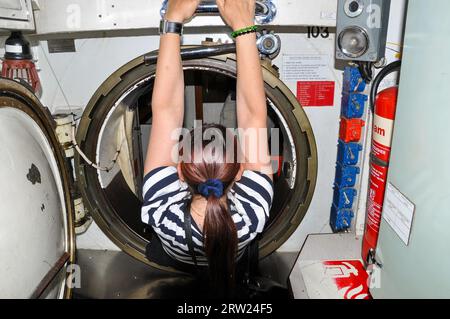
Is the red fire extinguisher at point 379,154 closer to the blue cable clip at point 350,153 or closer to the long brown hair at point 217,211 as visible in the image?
the blue cable clip at point 350,153

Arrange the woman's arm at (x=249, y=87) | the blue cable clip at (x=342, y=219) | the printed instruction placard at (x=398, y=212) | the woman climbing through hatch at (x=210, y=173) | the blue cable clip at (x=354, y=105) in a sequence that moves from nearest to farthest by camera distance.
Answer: the printed instruction placard at (x=398, y=212) < the woman climbing through hatch at (x=210, y=173) < the woman's arm at (x=249, y=87) < the blue cable clip at (x=354, y=105) < the blue cable clip at (x=342, y=219)

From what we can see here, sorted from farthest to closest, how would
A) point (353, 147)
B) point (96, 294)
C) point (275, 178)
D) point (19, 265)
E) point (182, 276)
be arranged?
point (275, 178)
point (182, 276)
point (96, 294)
point (353, 147)
point (19, 265)

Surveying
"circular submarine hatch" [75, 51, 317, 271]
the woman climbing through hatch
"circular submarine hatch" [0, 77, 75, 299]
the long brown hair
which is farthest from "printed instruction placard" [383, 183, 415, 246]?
"circular submarine hatch" [0, 77, 75, 299]

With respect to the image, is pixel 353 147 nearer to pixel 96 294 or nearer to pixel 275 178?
pixel 275 178

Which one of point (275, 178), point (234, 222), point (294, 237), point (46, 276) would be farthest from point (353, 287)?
point (46, 276)

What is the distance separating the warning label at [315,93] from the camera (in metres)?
1.78

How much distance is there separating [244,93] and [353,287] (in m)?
1.00

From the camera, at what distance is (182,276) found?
7.06ft

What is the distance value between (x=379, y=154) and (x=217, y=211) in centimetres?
75

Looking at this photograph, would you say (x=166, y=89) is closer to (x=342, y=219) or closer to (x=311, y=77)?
(x=311, y=77)

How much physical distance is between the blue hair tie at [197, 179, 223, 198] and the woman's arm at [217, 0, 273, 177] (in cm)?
26

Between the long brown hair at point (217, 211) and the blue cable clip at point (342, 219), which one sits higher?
the long brown hair at point (217, 211)

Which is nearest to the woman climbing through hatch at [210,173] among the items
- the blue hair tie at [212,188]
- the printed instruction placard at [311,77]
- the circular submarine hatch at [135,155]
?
the blue hair tie at [212,188]
